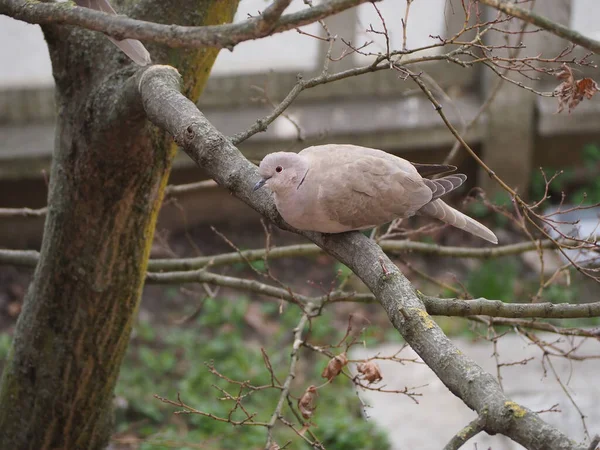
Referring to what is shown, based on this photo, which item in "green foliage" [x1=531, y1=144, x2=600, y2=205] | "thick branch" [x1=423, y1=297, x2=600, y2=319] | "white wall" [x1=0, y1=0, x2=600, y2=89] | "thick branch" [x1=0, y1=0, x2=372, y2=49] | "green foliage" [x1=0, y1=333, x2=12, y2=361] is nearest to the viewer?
"thick branch" [x1=0, y1=0, x2=372, y2=49]

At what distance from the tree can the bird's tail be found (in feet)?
0.64

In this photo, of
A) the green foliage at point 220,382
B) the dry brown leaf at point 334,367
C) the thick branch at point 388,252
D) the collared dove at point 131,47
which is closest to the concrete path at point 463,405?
the green foliage at point 220,382

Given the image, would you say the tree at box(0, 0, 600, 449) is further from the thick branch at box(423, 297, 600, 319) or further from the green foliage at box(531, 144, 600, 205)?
the green foliage at box(531, 144, 600, 205)

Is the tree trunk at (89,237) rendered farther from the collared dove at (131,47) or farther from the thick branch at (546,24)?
the thick branch at (546,24)

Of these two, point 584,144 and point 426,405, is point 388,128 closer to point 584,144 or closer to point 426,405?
point 584,144

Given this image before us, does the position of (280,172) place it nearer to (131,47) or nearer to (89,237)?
(131,47)

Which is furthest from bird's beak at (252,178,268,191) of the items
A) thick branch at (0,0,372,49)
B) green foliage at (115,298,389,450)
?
green foliage at (115,298,389,450)

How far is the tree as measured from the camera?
5.97 feet

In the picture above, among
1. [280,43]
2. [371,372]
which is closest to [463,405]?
[371,372]

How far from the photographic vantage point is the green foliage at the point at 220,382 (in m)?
4.05

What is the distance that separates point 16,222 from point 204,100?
5.47ft

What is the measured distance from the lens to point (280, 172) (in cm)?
190

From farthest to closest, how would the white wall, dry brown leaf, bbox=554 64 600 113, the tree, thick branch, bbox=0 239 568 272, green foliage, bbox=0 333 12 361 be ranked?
1. the white wall
2. green foliage, bbox=0 333 12 361
3. thick branch, bbox=0 239 568 272
4. dry brown leaf, bbox=554 64 600 113
5. the tree

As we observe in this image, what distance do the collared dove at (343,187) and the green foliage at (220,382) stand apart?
2.13 metres
